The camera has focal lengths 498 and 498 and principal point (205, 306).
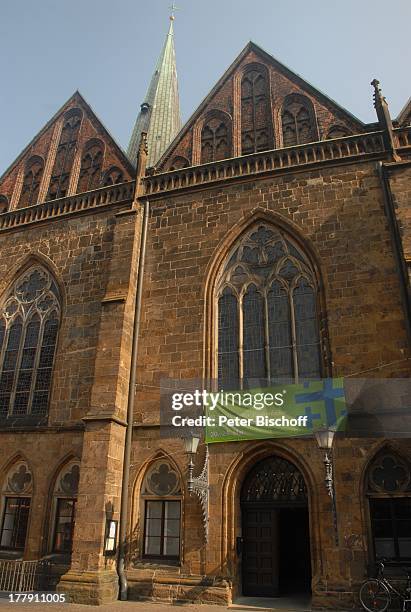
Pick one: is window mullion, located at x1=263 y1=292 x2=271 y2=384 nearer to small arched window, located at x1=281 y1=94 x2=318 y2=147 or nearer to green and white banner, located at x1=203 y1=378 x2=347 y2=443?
green and white banner, located at x1=203 y1=378 x2=347 y2=443

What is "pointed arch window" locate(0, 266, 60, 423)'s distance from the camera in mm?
14688

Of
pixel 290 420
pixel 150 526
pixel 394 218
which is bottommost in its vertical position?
pixel 150 526

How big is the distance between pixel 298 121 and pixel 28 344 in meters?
11.1

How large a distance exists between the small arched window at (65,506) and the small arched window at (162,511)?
79.3 inches

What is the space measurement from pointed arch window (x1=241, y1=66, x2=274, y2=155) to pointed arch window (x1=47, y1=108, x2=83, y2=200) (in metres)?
6.62

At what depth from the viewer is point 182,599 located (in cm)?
1070

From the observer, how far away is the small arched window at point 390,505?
33.2 ft

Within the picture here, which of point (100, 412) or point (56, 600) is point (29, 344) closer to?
point (100, 412)

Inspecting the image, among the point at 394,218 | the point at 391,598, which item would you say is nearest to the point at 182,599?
the point at 391,598

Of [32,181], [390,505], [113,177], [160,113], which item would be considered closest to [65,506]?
[390,505]

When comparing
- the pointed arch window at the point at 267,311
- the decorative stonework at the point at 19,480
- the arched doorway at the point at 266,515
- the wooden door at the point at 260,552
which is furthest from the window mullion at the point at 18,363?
the wooden door at the point at 260,552

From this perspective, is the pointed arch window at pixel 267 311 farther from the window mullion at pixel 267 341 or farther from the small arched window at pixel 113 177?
the small arched window at pixel 113 177

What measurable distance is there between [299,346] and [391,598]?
5628 mm

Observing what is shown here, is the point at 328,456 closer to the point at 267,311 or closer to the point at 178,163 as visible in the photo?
the point at 267,311
